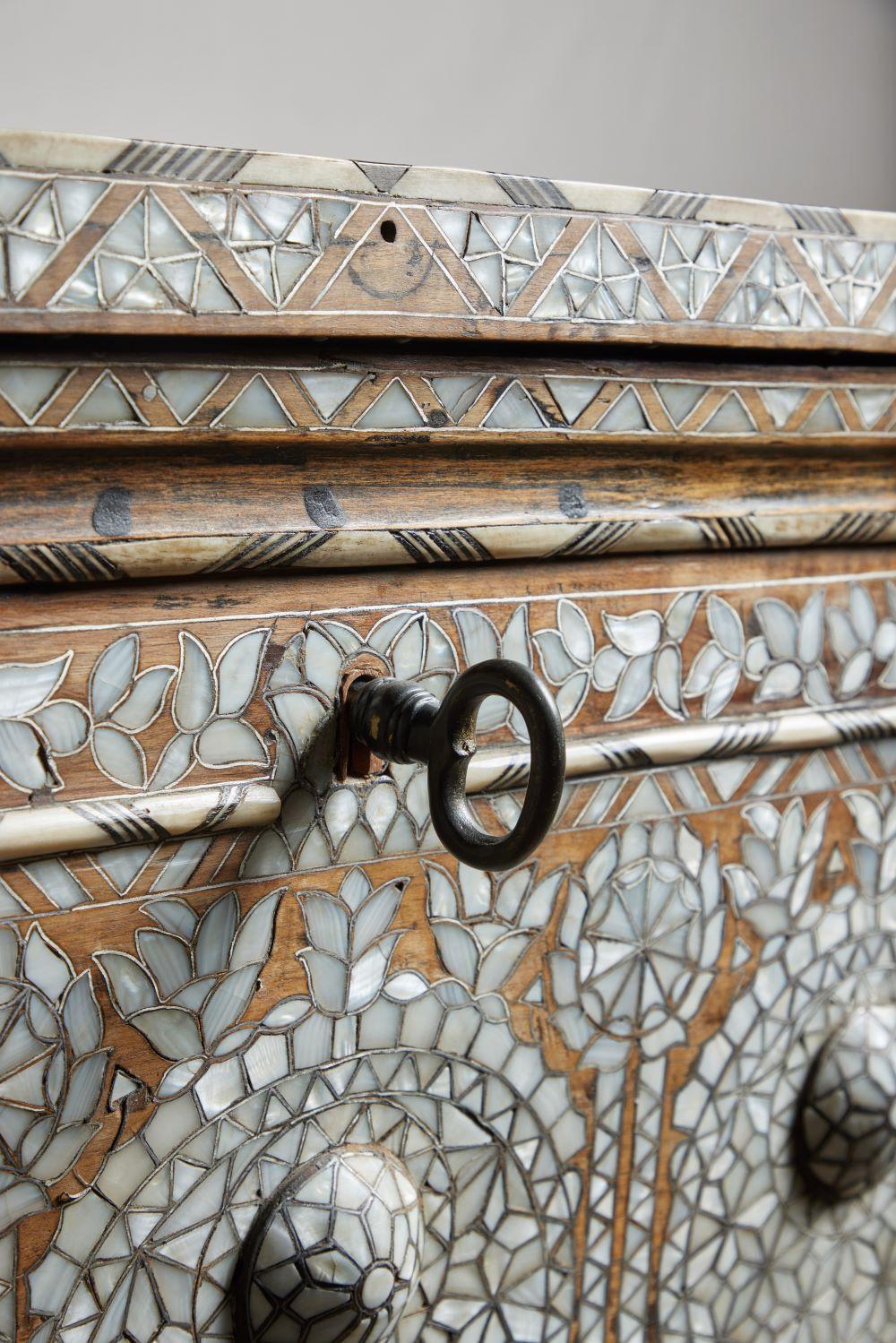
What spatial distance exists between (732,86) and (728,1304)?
0.85 m

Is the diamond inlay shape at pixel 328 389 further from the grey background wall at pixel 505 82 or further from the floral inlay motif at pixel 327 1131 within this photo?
the grey background wall at pixel 505 82

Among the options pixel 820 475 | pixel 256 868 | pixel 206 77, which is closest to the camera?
pixel 256 868

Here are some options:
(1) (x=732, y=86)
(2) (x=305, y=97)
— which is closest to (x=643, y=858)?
(2) (x=305, y=97)

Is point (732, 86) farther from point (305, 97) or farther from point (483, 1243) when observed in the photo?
point (483, 1243)

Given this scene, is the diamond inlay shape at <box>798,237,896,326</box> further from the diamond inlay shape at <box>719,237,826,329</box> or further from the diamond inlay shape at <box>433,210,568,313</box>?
the diamond inlay shape at <box>433,210,568,313</box>

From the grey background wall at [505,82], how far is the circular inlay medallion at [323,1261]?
0.56 metres

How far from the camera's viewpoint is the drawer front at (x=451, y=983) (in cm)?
39

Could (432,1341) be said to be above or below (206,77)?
below

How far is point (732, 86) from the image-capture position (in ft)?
3.09

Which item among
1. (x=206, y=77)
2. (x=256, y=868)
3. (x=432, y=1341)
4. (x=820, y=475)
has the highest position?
(x=206, y=77)

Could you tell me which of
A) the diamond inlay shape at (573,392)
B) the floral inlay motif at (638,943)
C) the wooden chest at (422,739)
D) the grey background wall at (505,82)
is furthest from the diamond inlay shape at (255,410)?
the grey background wall at (505,82)

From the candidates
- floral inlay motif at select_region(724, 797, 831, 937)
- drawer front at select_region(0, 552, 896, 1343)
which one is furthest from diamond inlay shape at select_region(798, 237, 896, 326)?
floral inlay motif at select_region(724, 797, 831, 937)

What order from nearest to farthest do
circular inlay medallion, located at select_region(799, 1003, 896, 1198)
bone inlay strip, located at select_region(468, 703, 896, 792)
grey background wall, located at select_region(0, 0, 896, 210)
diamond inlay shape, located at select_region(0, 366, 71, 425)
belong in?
diamond inlay shape, located at select_region(0, 366, 71, 425), bone inlay strip, located at select_region(468, 703, 896, 792), circular inlay medallion, located at select_region(799, 1003, 896, 1198), grey background wall, located at select_region(0, 0, 896, 210)

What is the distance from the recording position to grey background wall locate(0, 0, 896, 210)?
67cm
